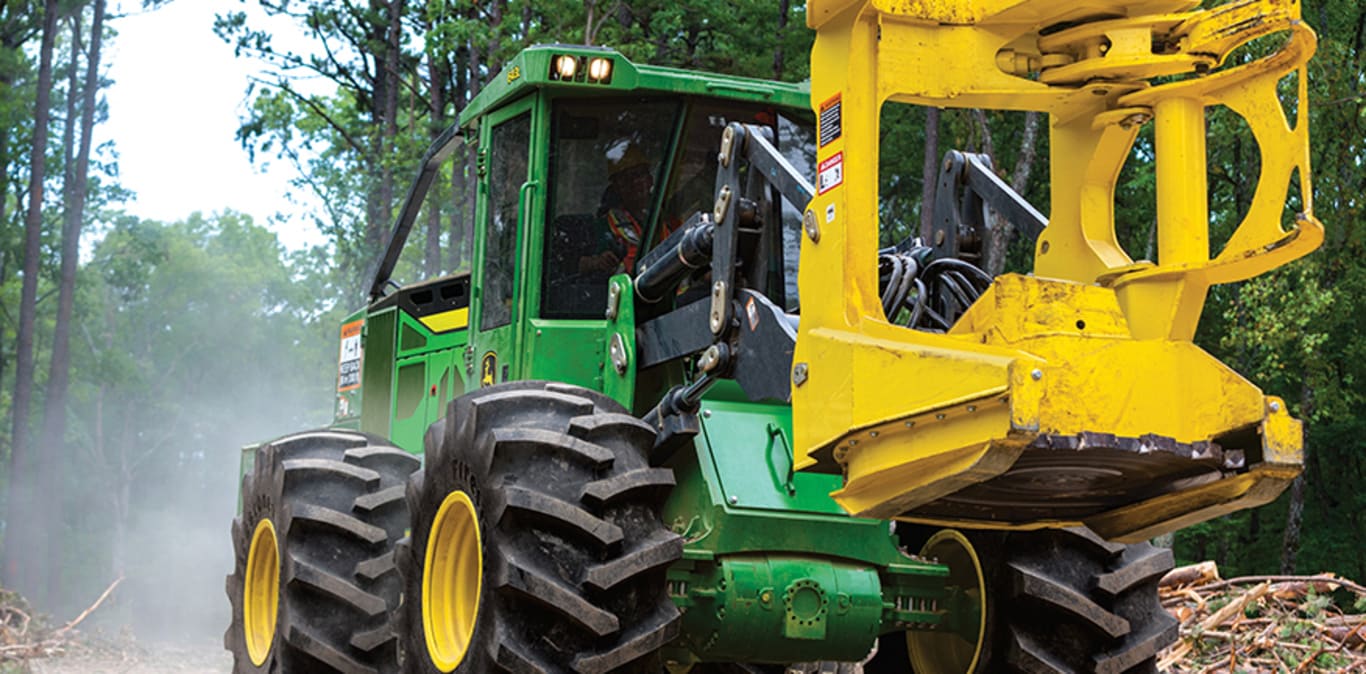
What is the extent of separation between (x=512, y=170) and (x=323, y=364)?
4715 cm

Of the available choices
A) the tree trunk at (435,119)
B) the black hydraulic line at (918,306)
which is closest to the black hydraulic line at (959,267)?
the black hydraulic line at (918,306)

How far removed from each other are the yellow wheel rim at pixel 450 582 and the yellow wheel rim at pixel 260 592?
2.09 m

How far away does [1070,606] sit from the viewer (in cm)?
608

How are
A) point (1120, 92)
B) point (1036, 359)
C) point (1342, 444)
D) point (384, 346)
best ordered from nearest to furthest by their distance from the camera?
point (1036, 359), point (1120, 92), point (384, 346), point (1342, 444)

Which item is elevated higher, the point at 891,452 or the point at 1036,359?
the point at 1036,359

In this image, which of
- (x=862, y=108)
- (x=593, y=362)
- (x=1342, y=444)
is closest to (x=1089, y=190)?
(x=862, y=108)

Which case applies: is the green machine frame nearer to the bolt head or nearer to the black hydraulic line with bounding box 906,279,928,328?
the black hydraulic line with bounding box 906,279,928,328

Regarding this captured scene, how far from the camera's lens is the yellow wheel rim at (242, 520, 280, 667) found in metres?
7.97

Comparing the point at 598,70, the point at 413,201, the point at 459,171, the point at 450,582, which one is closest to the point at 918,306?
the point at 598,70

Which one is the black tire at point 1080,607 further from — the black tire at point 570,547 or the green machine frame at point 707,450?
the black tire at point 570,547

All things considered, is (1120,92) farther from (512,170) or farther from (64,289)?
(64,289)

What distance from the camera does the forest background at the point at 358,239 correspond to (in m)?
20.9

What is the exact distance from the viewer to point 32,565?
95.2 feet

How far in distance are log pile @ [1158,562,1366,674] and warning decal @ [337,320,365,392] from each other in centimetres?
568
